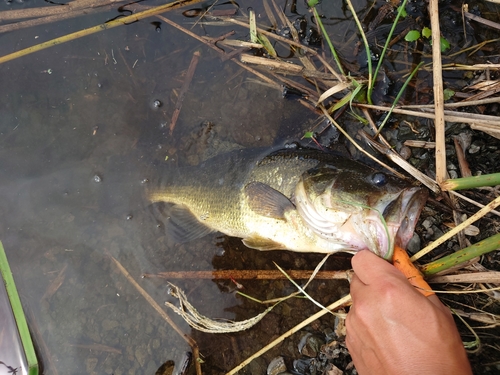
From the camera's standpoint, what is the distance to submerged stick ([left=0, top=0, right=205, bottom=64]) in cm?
344

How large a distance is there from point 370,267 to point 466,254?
59 centimetres

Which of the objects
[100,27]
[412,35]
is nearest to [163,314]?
[100,27]

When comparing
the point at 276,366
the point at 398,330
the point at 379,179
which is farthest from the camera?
the point at 276,366

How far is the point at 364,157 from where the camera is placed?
3178mm

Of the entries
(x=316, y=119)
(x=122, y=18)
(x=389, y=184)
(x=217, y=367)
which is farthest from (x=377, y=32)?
(x=217, y=367)

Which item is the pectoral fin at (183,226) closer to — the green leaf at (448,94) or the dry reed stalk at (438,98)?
the dry reed stalk at (438,98)

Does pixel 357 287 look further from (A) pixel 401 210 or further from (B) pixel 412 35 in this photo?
(B) pixel 412 35

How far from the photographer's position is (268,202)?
278 centimetres

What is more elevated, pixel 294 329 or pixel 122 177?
pixel 122 177

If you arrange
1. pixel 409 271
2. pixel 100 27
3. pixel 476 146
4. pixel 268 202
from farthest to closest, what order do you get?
pixel 100 27 < pixel 476 146 < pixel 268 202 < pixel 409 271

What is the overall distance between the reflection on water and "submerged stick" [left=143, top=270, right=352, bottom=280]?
0.06 metres

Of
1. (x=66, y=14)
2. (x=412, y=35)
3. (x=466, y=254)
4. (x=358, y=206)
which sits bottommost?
(x=466, y=254)

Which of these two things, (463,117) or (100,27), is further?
(100,27)

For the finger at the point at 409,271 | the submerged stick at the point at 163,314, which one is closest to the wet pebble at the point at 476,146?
the finger at the point at 409,271
